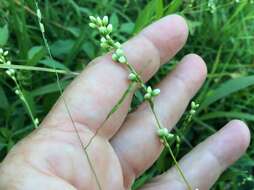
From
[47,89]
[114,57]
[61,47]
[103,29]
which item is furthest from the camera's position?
[61,47]

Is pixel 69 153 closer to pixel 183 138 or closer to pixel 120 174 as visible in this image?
pixel 120 174

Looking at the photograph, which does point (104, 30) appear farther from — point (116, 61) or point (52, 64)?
point (52, 64)

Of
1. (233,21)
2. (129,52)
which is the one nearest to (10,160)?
(129,52)

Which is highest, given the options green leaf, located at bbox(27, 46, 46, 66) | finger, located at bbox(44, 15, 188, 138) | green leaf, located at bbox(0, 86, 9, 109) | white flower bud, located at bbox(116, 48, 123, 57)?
green leaf, located at bbox(27, 46, 46, 66)

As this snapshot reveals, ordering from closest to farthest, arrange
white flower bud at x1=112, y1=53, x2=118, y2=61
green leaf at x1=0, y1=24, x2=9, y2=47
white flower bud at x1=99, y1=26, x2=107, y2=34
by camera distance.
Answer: white flower bud at x1=99, y1=26, x2=107, y2=34 < white flower bud at x1=112, y1=53, x2=118, y2=61 < green leaf at x1=0, y1=24, x2=9, y2=47

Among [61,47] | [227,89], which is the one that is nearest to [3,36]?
[61,47]

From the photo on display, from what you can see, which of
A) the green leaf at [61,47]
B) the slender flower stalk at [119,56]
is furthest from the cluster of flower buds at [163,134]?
the green leaf at [61,47]

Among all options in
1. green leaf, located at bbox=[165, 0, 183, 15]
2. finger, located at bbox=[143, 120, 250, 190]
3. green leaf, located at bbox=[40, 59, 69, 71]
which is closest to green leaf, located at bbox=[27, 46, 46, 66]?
green leaf, located at bbox=[40, 59, 69, 71]

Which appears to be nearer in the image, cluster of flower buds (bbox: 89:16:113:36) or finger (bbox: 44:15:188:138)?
cluster of flower buds (bbox: 89:16:113:36)

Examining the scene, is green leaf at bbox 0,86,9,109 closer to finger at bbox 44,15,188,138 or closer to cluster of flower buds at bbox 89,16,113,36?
finger at bbox 44,15,188,138
